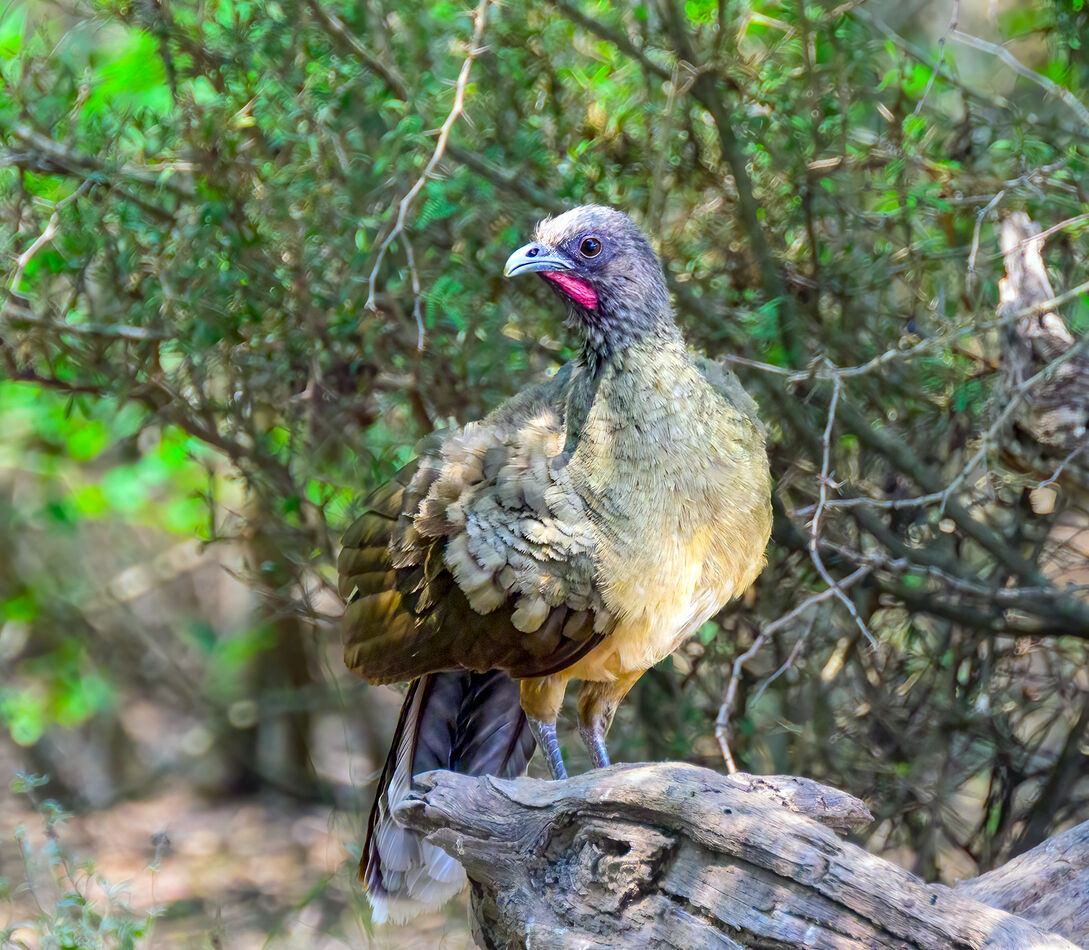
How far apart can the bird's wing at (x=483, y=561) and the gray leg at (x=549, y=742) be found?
283mm

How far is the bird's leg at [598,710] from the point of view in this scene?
11.3 ft

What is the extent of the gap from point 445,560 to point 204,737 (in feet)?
13.9

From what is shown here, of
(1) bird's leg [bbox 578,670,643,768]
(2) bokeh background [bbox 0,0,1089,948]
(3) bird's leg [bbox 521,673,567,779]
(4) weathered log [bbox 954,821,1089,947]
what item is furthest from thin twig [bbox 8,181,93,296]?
(4) weathered log [bbox 954,821,1089,947]

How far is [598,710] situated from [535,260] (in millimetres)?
1400

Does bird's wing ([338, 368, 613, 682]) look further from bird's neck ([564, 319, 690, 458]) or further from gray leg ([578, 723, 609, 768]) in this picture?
gray leg ([578, 723, 609, 768])

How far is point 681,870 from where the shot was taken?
2.33 metres

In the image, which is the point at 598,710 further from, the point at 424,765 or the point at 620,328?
the point at 620,328

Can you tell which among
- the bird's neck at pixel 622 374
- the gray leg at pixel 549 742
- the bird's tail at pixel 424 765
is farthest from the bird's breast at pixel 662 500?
the bird's tail at pixel 424 765

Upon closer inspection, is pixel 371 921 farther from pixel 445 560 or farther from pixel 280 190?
pixel 280 190

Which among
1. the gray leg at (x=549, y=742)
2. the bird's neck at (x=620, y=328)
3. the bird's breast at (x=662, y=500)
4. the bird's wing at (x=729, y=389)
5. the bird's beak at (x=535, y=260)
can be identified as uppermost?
the bird's beak at (x=535, y=260)

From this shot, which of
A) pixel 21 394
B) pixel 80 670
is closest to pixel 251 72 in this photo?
pixel 21 394

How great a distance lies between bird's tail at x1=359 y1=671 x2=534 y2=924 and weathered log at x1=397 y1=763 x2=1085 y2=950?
2.48 feet

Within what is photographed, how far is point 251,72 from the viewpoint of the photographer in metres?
3.86

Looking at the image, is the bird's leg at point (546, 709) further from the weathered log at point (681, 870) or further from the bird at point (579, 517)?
the weathered log at point (681, 870)
